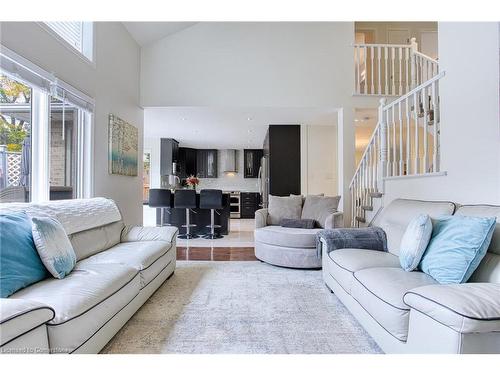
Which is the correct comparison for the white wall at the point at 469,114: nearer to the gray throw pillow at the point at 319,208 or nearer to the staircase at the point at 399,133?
the staircase at the point at 399,133

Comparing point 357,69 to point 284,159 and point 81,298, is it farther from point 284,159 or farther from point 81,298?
point 81,298

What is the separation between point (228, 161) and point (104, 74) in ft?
20.3

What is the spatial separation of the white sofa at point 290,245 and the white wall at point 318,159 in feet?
8.81

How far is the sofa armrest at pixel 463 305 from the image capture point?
1.10m

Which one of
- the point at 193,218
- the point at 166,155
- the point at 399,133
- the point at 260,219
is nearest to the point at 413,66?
the point at 399,133

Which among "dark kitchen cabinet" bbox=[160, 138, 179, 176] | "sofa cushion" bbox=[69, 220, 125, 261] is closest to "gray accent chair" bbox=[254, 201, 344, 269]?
"sofa cushion" bbox=[69, 220, 125, 261]

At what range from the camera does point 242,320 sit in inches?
81.6

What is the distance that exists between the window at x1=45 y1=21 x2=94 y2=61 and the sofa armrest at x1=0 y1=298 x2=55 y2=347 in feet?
9.26

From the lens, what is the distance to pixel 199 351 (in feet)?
5.50

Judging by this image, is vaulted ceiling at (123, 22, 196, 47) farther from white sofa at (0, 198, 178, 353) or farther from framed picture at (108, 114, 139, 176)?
white sofa at (0, 198, 178, 353)

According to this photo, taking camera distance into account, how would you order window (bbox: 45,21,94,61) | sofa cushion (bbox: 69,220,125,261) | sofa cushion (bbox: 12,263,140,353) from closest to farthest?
sofa cushion (bbox: 12,263,140,353) < sofa cushion (bbox: 69,220,125,261) < window (bbox: 45,21,94,61)

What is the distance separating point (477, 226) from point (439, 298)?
2.35ft

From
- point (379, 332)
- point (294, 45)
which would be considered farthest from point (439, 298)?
point (294, 45)

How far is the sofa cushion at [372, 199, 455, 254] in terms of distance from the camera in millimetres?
2164
